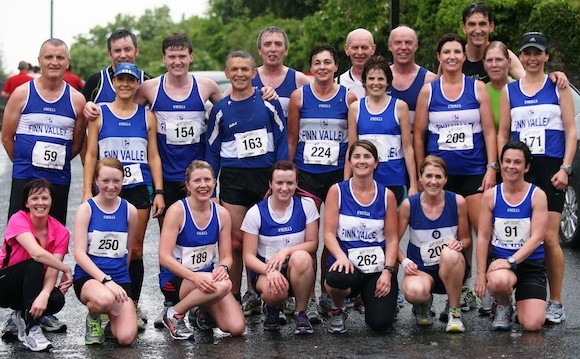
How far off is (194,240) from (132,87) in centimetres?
124

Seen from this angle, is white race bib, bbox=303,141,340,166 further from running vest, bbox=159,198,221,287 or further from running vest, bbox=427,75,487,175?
running vest, bbox=159,198,221,287

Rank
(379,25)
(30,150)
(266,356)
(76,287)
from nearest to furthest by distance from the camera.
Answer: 1. (266,356)
2. (76,287)
3. (30,150)
4. (379,25)

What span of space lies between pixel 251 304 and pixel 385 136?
1601 mm

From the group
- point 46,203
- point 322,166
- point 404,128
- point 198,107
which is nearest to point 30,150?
point 46,203

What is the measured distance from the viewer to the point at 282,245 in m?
8.31

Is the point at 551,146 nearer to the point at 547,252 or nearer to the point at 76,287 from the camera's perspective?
the point at 547,252

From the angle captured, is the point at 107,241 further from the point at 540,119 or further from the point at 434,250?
the point at 540,119

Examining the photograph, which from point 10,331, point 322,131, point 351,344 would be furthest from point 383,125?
point 10,331

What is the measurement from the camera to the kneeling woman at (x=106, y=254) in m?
7.72

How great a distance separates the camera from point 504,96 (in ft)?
28.0

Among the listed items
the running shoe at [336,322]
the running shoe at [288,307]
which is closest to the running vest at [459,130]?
the running shoe at [336,322]

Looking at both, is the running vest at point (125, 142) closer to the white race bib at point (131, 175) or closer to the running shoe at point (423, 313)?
the white race bib at point (131, 175)

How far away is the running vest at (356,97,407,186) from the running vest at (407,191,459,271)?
0.41 m

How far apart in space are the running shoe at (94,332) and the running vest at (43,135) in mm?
1293
